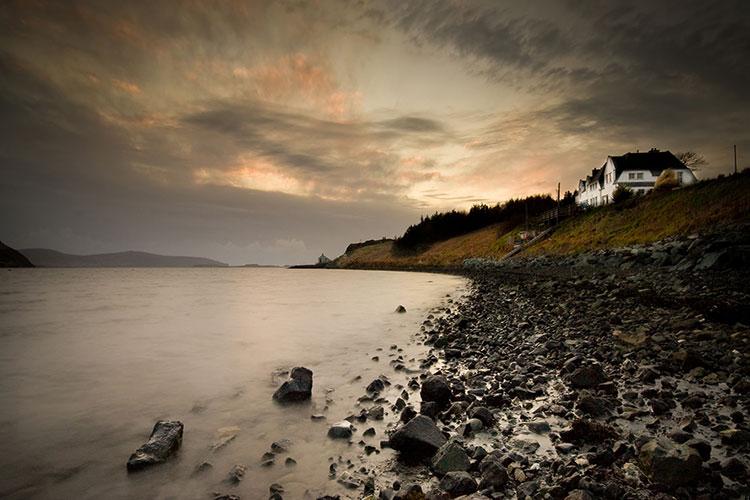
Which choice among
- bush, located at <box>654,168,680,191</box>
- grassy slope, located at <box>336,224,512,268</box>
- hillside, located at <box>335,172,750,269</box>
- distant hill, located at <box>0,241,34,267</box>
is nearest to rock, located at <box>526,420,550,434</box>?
hillside, located at <box>335,172,750,269</box>

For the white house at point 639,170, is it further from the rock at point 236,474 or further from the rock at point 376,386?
the rock at point 236,474

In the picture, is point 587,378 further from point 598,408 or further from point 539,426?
point 539,426

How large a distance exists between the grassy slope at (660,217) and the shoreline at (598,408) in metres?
26.8

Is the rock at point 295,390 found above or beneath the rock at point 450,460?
beneath

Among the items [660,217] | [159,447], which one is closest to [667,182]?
[660,217]

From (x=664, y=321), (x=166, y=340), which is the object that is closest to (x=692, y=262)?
(x=664, y=321)

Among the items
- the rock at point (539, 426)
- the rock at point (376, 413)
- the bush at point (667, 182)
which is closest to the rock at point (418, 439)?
Result: the rock at point (376, 413)

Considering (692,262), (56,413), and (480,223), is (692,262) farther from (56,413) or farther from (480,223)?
(480,223)

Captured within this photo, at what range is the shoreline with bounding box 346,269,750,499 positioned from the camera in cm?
348

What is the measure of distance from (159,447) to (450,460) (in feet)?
14.0

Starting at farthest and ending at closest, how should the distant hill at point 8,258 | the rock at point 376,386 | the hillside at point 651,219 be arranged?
1. the distant hill at point 8,258
2. the hillside at point 651,219
3. the rock at point 376,386

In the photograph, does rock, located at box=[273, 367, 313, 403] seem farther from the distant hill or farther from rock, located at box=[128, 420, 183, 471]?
the distant hill

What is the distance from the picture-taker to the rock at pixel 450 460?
161 inches

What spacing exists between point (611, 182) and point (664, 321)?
82.9 metres
